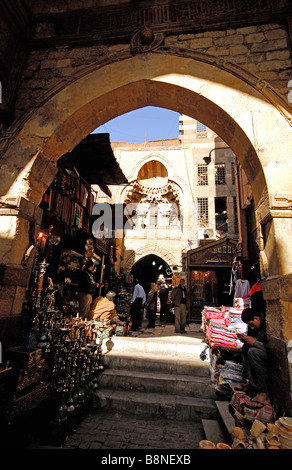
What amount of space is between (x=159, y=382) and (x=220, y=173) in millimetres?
15588

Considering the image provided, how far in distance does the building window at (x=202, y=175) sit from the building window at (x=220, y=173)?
0.84 metres

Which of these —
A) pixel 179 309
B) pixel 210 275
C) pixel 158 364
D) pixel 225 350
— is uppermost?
pixel 210 275

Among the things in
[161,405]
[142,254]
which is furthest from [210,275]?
[161,405]

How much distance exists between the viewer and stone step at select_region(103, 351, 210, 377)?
3.93 metres

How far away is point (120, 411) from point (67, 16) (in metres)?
6.82

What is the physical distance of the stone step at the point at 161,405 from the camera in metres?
3.16

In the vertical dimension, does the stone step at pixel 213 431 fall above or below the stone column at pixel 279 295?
below

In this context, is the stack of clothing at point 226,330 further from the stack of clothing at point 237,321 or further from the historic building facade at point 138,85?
the historic building facade at point 138,85

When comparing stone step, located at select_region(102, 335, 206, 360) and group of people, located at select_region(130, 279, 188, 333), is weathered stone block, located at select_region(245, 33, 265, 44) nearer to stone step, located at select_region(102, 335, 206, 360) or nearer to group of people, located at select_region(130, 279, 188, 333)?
stone step, located at select_region(102, 335, 206, 360)

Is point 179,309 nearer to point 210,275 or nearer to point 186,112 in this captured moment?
point 210,275

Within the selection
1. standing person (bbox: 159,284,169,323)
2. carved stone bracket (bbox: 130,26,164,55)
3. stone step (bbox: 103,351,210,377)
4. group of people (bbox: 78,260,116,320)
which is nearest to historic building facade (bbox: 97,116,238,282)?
standing person (bbox: 159,284,169,323)

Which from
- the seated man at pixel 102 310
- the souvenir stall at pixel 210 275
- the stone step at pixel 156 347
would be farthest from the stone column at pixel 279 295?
the souvenir stall at pixel 210 275

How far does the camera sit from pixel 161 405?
128 inches

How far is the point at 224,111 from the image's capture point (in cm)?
326
